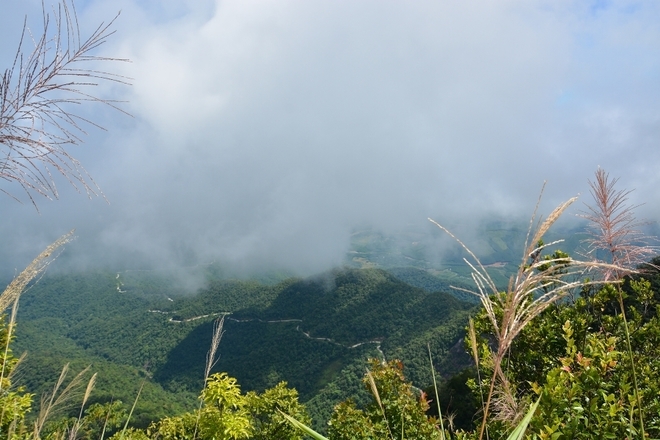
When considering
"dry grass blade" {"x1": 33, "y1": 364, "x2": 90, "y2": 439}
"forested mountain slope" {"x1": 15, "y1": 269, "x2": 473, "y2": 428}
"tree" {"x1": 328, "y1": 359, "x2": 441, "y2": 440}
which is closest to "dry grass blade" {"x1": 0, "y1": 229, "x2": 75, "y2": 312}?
"dry grass blade" {"x1": 33, "y1": 364, "x2": 90, "y2": 439}

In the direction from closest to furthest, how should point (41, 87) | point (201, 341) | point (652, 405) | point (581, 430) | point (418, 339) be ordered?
point (41, 87), point (581, 430), point (652, 405), point (418, 339), point (201, 341)

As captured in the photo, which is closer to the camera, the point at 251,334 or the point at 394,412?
the point at 394,412

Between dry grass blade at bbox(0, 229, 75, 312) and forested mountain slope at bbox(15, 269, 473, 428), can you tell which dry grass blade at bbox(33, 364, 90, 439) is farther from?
forested mountain slope at bbox(15, 269, 473, 428)

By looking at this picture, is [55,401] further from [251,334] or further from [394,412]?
[251,334]

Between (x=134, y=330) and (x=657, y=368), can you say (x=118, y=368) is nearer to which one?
(x=134, y=330)

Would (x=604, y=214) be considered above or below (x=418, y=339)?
above

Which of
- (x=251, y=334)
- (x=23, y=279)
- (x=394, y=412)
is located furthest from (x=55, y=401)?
(x=251, y=334)

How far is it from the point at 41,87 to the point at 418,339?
284 ft

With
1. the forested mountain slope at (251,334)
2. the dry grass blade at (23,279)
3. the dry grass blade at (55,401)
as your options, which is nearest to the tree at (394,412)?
the dry grass blade at (55,401)

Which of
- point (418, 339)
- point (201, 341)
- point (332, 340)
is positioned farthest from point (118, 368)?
point (418, 339)

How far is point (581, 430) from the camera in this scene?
346 cm

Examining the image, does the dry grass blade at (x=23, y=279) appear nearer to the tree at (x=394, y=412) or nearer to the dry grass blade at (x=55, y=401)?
the dry grass blade at (x=55, y=401)

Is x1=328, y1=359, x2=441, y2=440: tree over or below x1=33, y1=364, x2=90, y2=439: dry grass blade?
below

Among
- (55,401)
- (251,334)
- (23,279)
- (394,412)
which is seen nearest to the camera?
(23,279)
